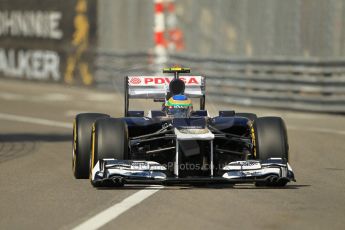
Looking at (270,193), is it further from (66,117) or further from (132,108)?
(66,117)

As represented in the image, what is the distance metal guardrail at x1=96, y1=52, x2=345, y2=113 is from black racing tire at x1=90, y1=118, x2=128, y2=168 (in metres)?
10.8

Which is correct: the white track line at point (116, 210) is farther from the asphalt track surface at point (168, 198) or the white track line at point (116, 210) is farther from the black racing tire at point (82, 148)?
the black racing tire at point (82, 148)

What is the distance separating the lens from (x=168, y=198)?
36.6 feet

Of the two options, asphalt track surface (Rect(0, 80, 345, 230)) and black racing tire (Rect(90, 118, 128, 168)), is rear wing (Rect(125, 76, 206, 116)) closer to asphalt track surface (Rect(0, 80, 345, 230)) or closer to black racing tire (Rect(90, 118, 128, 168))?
asphalt track surface (Rect(0, 80, 345, 230))

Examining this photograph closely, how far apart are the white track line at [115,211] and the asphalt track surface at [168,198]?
0.03m

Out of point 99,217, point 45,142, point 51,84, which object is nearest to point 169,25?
point 51,84

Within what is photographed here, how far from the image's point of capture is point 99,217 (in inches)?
391

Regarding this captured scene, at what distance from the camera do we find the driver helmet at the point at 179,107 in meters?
13.0

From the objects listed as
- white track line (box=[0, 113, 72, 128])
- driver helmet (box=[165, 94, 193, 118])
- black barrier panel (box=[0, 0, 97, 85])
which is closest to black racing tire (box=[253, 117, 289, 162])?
driver helmet (box=[165, 94, 193, 118])

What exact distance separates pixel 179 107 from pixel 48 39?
2220cm

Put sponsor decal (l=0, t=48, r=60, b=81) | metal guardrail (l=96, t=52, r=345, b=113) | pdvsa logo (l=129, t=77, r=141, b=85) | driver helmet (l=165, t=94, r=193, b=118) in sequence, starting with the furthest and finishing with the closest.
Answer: sponsor decal (l=0, t=48, r=60, b=81), metal guardrail (l=96, t=52, r=345, b=113), pdvsa logo (l=129, t=77, r=141, b=85), driver helmet (l=165, t=94, r=193, b=118)

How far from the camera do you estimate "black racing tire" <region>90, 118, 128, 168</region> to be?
39.1 ft

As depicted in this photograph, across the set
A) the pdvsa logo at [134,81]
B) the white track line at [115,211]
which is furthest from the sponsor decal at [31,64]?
the white track line at [115,211]

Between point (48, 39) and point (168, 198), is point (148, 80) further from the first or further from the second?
point (48, 39)
